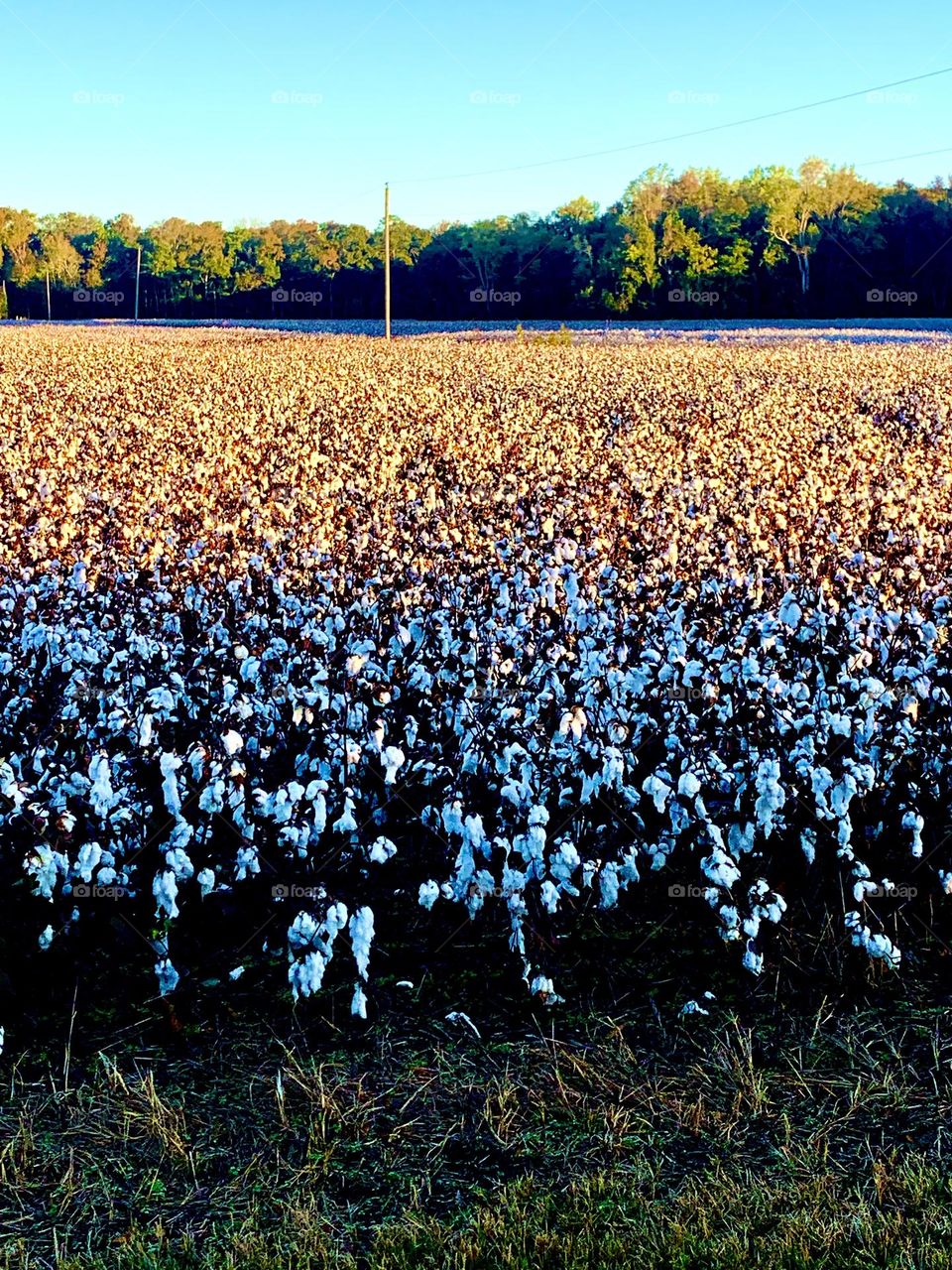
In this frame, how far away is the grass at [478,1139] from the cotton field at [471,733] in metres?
0.33

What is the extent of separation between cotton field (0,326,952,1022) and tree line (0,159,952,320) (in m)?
79.6

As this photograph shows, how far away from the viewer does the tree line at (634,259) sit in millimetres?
105062

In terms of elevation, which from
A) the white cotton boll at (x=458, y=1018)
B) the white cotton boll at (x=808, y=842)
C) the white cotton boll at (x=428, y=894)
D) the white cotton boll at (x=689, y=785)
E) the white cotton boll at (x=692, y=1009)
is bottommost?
the white cotton boll at (x=458, y=1018)

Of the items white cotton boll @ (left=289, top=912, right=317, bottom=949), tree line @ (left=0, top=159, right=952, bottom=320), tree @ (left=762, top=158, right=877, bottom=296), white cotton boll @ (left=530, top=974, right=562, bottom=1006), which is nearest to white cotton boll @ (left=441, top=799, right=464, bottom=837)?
white cotton boll @ (left=289, top=912, right=317, bottom=949)

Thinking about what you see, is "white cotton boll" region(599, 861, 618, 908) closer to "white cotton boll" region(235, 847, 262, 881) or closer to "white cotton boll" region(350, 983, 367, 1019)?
"white cotton boll" region(350, 983, 367, 1019)

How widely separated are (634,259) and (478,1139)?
110m

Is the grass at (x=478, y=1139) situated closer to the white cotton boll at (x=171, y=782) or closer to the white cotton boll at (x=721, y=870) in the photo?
the white cotton boll at (x=721, y=870)

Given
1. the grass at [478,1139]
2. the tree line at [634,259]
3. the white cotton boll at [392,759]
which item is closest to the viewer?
the grass at [478,1139]

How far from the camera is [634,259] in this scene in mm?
107562

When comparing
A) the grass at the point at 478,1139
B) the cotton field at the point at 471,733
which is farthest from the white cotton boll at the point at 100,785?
the grass at the point at 478,1139

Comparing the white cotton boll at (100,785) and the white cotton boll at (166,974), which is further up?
the white cotton boll at (100,785)

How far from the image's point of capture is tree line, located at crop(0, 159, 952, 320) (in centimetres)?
10506

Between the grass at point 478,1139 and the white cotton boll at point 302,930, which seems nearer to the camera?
the grass at point 478,1139

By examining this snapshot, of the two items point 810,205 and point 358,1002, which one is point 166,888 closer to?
point 358,1002
